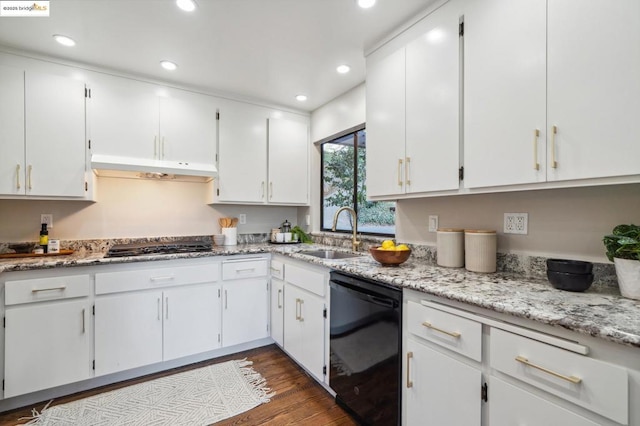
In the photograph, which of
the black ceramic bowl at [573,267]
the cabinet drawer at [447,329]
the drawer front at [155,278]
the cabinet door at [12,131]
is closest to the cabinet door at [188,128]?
the cabinet door at [12,131]

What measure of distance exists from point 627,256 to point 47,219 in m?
3.79

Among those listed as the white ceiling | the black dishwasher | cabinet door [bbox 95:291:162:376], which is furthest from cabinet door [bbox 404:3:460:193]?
cabinet door [bbox 95:291:162:376]

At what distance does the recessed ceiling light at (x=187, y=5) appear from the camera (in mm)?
1650

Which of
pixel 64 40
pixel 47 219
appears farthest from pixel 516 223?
pixel 47 219

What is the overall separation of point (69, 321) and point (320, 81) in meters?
2.71

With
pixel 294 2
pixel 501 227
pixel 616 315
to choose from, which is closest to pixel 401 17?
pixel 294 2

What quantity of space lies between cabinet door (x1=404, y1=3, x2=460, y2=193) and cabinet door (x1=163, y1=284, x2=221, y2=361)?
190cm

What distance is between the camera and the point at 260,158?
10.3ft

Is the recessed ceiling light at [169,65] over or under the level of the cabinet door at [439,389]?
over

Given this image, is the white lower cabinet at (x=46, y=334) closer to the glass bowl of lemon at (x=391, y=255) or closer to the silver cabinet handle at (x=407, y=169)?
the glass bowl of lemon at (x=391, y=255)

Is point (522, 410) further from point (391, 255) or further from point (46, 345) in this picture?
point (46, 345)

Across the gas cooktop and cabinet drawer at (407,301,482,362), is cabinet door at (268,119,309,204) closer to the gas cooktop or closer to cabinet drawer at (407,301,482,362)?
the gas cooktop

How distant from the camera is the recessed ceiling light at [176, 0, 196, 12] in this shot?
165 centimetres

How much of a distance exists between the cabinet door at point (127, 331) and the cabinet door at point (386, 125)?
6.40 ft
